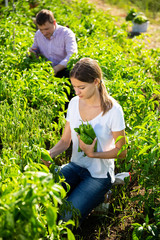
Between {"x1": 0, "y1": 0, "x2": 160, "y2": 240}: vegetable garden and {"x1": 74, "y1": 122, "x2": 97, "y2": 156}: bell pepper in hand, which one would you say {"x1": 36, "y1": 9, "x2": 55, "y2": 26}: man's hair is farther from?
{"x1": 74, "y1": 122, "x2": 97, "y2": 156}: bell pepper in hand

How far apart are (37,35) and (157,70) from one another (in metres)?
1.56

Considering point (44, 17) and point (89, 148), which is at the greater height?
point (44, 17)

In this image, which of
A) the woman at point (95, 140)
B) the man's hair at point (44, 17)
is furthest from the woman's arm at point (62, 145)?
the man's hair at point (44, 17)

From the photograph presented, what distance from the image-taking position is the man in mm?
3605

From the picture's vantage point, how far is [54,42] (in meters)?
3.83

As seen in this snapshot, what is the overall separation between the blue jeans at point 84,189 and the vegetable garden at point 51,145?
12 centimetres

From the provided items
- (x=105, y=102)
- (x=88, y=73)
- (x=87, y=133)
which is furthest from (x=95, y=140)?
(x=88, y=73)

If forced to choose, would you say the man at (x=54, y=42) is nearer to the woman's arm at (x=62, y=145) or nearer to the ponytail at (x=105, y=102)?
the woman's arm at (x=62, y=145)

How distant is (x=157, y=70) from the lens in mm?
3818

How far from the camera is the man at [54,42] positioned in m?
3.61

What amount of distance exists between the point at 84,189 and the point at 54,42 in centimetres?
227

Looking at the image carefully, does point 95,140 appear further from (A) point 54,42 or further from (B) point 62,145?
(A) point 54,42

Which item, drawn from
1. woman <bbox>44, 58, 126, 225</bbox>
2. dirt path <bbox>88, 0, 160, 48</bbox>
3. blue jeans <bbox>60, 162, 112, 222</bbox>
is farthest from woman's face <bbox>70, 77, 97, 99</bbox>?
dirt path <bbox>88, 0, 160, 48</bbox>

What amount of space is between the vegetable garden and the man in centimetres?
25
